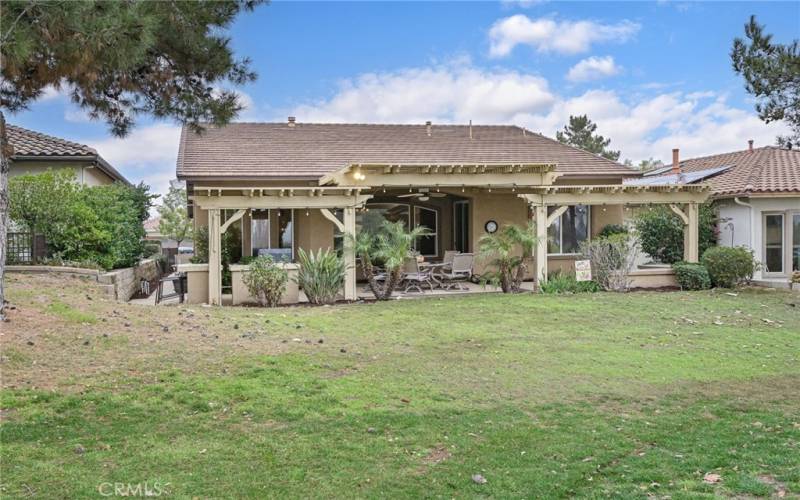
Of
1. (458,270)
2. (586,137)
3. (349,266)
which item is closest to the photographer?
(349,266)

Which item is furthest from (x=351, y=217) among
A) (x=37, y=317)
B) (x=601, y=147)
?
(x=601, y=147)

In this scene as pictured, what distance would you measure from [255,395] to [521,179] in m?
11.0

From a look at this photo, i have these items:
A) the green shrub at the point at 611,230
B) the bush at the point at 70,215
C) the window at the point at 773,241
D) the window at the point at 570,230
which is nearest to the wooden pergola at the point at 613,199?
the green shrub at the point at 611,230

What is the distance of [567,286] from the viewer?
14812 millimetres

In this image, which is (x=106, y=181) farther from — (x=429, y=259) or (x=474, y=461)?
(x=474, y=461)

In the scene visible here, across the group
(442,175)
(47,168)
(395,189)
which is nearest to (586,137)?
(395,189)

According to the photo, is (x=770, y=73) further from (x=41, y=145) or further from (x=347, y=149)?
(x=41, y=145)

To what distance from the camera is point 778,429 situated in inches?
206

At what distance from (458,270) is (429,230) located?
10.2 feet

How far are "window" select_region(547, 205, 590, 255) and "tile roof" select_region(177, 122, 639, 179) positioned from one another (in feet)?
4.26

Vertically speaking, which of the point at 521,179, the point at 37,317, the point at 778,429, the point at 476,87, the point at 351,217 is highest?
the point at 476,87

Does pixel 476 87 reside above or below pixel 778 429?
above

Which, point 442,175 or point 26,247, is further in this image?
point 442,175

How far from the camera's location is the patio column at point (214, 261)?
13031 mm
